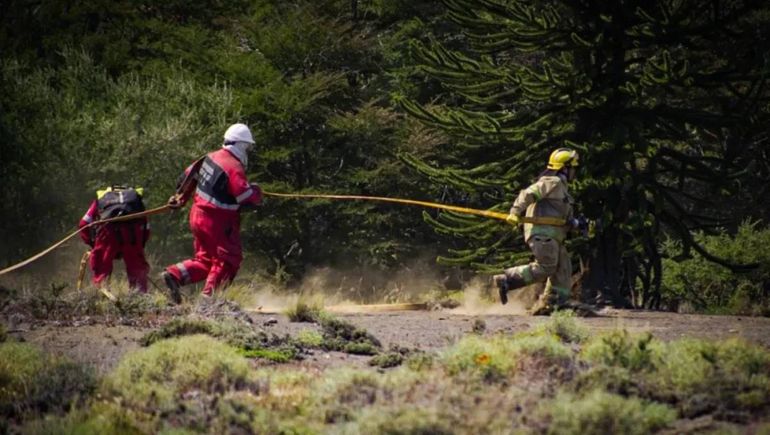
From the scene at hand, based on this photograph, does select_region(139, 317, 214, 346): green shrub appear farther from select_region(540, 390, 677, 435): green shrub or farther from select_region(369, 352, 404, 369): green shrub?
select_region(540, 390, 677, 435): green shrub

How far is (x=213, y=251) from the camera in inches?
589

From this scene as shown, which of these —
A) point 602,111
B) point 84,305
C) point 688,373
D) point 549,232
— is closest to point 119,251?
point 84,305

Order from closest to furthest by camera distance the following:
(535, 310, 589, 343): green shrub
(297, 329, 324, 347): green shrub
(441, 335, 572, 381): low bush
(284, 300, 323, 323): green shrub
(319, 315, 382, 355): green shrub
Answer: (441, 335, 572, 381): low bush, (319, 315, 382, 355): green shrub, (297, 329, 324, 347): green shrub, (535, 310, 589, 343): green shrub, (284, 300, 323, 323): green shrub

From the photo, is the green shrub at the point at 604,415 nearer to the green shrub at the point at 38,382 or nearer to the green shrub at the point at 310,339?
the green shrub at the point at 38,382

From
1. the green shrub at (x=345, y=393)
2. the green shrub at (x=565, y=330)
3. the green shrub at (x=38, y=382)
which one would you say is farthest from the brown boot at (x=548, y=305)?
the green shrub at (x=38, y=382)

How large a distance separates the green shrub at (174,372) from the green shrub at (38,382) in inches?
9.0

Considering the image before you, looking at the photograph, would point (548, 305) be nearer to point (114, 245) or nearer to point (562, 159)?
point (562, 159)

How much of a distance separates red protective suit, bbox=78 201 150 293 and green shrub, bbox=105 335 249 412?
545 centimetres

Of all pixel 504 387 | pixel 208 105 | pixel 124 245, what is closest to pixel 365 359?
pixel 504 387

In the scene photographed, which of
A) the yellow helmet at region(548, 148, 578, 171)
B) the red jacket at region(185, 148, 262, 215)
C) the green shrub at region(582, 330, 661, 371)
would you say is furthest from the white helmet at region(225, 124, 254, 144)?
the green shrub at region(582, 330, 661, 371)

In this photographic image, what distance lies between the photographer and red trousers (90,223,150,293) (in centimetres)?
1590

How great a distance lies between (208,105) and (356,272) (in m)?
5.11

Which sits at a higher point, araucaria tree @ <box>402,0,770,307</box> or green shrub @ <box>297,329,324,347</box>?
araucaria tree @ <box>402,0,770,307</box>

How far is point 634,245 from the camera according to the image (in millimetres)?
19062
